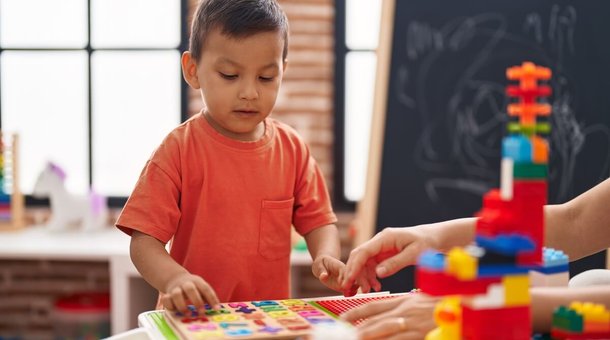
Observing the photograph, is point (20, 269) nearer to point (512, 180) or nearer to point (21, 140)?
point (21, 140)

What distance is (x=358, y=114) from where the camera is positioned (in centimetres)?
319

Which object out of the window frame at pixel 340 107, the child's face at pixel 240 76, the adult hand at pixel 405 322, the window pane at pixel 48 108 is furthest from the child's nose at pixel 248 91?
the window pane at pixel 48 108

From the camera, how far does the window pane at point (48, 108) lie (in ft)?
10.9

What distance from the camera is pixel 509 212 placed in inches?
27.7

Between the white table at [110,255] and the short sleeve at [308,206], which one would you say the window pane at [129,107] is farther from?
the short sleeve at [308,206]

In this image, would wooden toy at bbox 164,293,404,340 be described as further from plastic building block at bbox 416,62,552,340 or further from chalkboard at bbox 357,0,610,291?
chalkboard at bbox 357,0,610,291

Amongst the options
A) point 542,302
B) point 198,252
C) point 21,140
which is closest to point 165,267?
point 198,252


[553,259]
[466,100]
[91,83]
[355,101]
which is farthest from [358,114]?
[553,259]

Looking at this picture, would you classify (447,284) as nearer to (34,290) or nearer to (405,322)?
(405,322)

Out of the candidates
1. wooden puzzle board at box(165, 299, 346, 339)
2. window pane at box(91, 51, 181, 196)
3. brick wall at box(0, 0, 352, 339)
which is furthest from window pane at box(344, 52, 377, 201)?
wooden puzzle board at box(165, 299, 346, 339)

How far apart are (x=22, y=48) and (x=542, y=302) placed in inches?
118

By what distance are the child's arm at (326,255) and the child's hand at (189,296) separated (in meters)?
0.26

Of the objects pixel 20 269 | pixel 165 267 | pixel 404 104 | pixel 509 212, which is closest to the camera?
pixel 509 212

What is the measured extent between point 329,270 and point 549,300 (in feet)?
1.62
